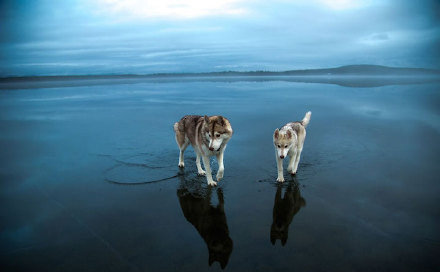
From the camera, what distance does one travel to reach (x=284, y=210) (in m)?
5.92

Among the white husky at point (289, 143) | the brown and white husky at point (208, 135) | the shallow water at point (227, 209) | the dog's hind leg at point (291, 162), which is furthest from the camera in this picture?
the dog's hind leg at point (291, 162)

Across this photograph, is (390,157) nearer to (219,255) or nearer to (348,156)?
(348,156)

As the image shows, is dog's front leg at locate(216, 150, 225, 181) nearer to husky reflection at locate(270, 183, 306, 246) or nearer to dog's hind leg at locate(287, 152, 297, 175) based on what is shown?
husky reflection at locate(270, 183, 306, 246)

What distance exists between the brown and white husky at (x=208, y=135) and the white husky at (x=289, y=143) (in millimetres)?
1189

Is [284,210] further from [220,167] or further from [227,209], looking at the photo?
[220,167]

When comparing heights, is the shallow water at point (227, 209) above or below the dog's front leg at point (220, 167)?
below

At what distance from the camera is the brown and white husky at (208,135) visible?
6.24 meters

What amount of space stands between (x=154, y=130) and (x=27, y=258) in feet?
33.5

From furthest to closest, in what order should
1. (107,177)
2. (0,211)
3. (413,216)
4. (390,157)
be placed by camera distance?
(390,157)
(107,177)
(0,211)
(413,216)

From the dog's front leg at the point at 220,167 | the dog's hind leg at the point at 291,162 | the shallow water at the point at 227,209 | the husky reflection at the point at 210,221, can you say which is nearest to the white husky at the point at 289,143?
the dog's hind leg at the point at 291,162

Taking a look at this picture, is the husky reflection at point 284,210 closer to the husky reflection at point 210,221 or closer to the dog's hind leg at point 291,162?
the dog's hind leg at point 291,162

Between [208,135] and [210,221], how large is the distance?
6.35 ft

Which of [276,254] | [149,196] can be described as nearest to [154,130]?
[149,196]

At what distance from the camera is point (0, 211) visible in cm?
614
